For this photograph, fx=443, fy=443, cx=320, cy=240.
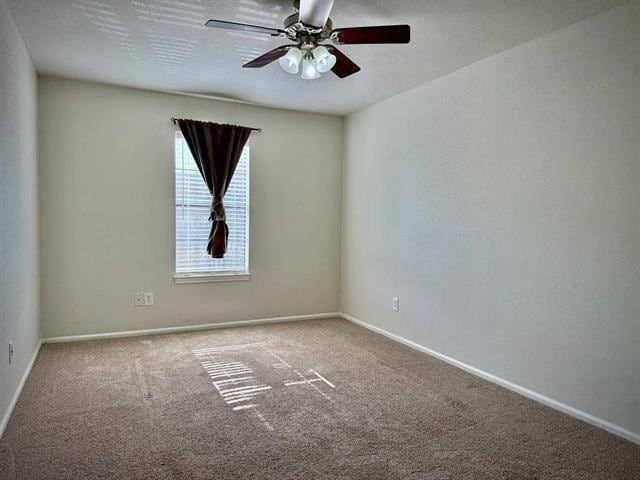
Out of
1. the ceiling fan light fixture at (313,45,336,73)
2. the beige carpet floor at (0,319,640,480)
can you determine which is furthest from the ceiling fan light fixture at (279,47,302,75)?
the beige carpet floor at (0,319,640,480)

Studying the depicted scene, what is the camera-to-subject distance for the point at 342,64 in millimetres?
2832

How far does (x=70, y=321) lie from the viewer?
4.14 metres

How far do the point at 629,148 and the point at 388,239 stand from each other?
7.69 feet

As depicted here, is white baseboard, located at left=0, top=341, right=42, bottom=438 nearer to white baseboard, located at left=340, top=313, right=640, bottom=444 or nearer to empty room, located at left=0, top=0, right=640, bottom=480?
empty room, located at left=0, top=0, right=640, bottom=480

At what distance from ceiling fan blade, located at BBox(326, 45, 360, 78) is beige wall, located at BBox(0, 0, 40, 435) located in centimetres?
190

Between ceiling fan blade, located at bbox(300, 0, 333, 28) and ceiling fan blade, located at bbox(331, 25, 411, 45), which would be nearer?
ceiling fan blade, located at bbox(300, 0, 333, 28)

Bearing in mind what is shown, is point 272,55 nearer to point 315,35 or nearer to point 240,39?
point 315,35

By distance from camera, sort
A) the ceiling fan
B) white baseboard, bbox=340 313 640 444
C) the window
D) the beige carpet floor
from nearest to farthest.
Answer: the beige carpet floor < the ceiling fan < white baseboard, bbox=340 313 640 444 < the window

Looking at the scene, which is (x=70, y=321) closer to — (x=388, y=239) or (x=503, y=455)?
(x=388, y=239)

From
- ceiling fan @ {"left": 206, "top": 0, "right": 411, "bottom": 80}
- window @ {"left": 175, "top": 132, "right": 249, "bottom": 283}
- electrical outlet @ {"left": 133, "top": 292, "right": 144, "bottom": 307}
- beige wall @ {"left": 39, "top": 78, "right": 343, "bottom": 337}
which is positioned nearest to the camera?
ceiling fan @ {"left": 206, "top": 0, "right": 411, "bottom": 80}

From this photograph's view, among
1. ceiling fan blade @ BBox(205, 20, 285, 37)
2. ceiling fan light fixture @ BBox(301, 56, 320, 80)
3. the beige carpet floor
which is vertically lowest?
the beige carpet floor

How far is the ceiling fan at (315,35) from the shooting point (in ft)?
7.38

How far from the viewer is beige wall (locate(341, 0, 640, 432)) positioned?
253cm

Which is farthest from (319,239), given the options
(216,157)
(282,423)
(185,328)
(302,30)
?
(302,30)
